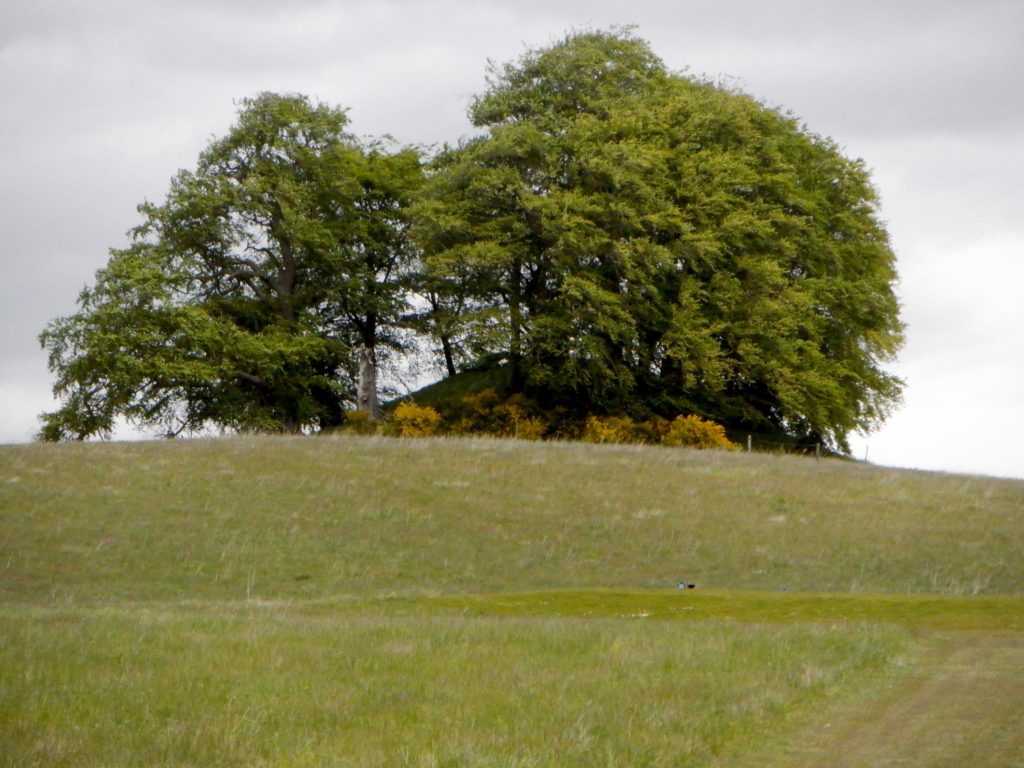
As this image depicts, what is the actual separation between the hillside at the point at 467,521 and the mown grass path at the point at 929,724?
13.8 metres

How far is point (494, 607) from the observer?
21.3m

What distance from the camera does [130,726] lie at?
9.71 m

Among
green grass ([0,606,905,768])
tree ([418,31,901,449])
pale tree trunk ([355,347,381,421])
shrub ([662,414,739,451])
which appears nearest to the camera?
green grass ([0,606,905,768])

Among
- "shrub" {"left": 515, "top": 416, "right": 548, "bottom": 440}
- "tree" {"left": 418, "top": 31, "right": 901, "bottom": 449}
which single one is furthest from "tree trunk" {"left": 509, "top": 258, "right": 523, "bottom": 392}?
"shrub" {"left": 515, "top": 416, "right": 548, "bottom": 440}

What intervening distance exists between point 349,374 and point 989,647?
4429 centimetres

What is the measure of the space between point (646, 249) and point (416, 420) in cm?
1200

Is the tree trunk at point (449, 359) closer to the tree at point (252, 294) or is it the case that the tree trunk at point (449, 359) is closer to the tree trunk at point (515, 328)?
the tree at point (252, 294)

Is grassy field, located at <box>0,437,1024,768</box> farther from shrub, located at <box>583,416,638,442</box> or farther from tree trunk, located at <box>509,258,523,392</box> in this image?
tree trunk, located at <box>509,258,523,392</box>

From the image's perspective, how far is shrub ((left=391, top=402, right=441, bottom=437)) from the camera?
4919 cm

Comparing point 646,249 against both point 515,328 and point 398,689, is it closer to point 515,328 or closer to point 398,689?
point 515,328

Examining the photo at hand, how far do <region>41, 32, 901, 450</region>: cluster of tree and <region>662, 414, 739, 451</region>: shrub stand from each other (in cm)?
174

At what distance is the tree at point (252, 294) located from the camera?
47.8 meters

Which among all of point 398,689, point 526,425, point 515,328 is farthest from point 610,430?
point 398,689

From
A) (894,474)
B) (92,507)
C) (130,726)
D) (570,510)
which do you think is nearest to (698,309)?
(894,474)
